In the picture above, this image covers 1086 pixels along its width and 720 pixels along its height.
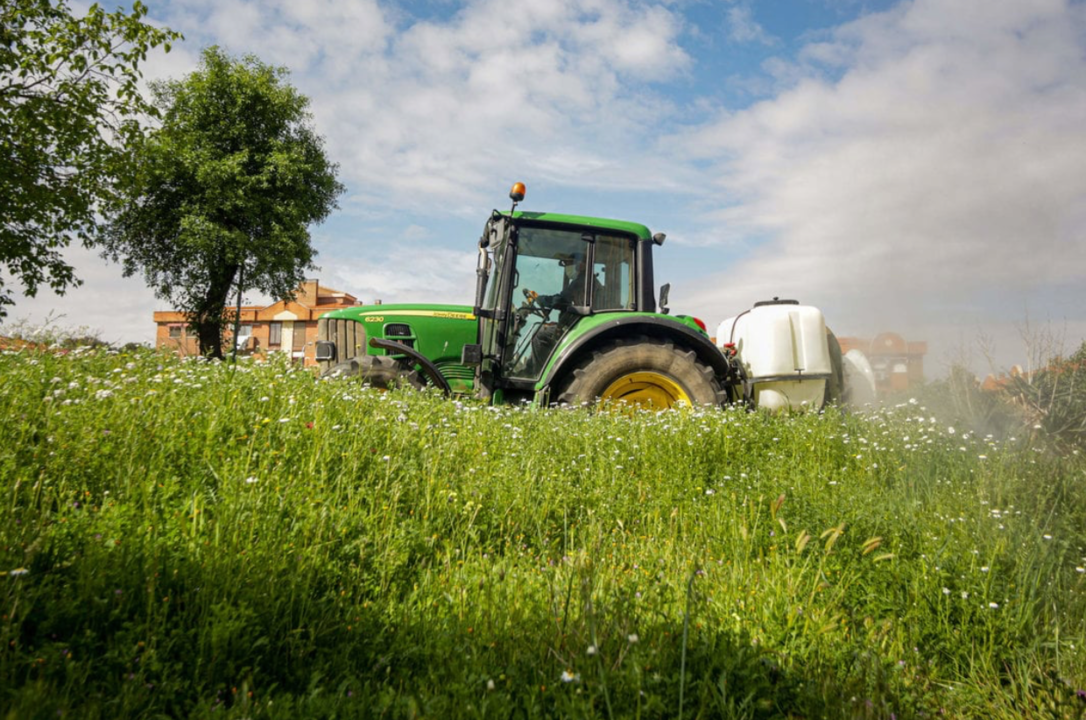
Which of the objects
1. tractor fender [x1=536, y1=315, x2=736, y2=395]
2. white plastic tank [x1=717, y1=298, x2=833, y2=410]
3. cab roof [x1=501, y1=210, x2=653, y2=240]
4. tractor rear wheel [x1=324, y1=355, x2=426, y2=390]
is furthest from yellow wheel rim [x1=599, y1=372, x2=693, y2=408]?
tractor rear wheel [x1=324, y1=355, x2=426, y2=390]

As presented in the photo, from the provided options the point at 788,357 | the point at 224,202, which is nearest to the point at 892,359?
the point at 788,357

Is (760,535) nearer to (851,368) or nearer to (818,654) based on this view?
(818,654)

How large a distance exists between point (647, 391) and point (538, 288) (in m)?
1.59

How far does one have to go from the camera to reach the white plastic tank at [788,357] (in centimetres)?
671

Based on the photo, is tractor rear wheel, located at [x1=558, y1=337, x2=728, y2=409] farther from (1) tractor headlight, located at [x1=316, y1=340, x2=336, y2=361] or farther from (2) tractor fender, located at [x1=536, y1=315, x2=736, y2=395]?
(1) tractor headlight, located at [x1=316, y1=340, x2=336, y2=361]

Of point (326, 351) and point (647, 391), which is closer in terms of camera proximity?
point (647, 391)

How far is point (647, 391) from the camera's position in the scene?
6.50m

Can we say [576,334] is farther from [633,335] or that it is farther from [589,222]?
[589,222]

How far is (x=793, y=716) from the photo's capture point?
194 centimetres

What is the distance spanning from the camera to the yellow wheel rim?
6312mm

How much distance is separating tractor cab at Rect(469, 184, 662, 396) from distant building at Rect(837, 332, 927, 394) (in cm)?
390

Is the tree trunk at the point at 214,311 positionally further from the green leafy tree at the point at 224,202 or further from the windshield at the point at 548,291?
the windshield at the point at 548,291

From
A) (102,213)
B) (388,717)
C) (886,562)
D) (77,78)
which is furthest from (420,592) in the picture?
(102,213)

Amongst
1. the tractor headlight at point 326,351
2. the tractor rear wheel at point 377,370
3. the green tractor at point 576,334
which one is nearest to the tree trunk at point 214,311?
the tractor headlight at point 326,351
